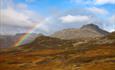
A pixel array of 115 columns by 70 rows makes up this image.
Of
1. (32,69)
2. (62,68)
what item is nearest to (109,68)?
Answer: (62,68)

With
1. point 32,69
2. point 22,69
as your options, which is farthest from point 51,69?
point 22,69

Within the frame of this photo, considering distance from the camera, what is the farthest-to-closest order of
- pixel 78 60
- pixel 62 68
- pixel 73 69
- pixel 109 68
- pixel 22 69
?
pixel 78 60
pixel 22 69
pixel 62 68
pixel 73 69
pixel 109 68

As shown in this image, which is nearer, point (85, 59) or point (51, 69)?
point (51, 69)

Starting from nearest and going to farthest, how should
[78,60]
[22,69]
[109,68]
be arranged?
1. [109,68]
2. [22,69]
3. [78,60]

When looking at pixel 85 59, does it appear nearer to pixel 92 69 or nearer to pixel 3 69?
pixel 92 69

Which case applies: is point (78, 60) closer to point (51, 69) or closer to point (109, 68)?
point (51, 69)

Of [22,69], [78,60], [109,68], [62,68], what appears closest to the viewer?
[109,68]

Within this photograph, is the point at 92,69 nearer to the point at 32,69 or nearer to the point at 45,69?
the point at 45,69

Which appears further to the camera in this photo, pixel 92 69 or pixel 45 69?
pixel 45 69

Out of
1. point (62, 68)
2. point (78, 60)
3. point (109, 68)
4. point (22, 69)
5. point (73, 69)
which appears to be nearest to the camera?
point (109, 68)
